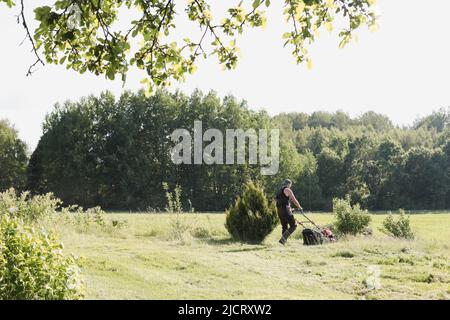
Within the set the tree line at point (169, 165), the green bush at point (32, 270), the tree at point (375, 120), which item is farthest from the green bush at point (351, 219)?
the tree at point (375, 120)

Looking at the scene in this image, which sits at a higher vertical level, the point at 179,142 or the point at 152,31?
the point at 179,142

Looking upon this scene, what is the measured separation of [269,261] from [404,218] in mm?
7672

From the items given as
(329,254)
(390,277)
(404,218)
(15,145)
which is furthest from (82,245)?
(15,145)

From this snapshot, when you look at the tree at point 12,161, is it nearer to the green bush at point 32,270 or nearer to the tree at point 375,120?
the green bush at point 32,270

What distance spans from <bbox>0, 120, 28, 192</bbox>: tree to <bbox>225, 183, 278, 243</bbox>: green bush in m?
39.3

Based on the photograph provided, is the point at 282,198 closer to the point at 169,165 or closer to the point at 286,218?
the point at 286,218

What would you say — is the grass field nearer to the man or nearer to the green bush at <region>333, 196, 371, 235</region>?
the man

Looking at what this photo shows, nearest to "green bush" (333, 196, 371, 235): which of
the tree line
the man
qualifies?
the man

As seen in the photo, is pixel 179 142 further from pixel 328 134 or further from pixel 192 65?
pixel 192 65

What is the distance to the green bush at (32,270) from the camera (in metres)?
5.60

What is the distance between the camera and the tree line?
51125 millimetres

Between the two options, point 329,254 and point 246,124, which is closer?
point 329,254

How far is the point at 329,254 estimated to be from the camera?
12.5m

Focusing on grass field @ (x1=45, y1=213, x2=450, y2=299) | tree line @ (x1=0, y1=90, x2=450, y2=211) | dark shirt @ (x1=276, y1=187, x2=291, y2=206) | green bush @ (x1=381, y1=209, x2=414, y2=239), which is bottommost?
grass field @ (x1=45, y1=213, x2=450, y2=299)
